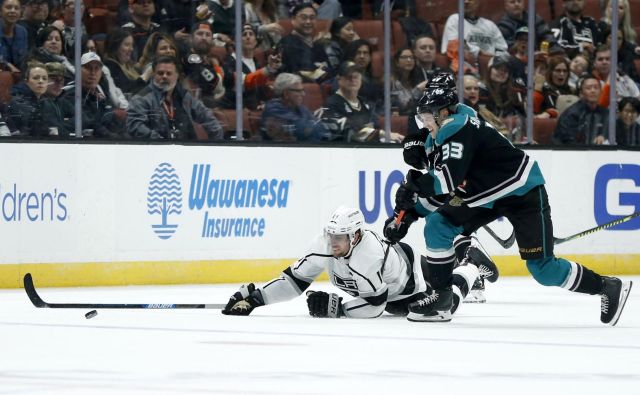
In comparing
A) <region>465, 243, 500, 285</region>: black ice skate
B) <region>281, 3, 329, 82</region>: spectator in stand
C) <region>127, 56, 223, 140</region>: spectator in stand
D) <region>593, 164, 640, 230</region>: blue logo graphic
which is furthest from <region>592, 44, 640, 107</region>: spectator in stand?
<region>465, 243, 500, 285</region>: black ice skate

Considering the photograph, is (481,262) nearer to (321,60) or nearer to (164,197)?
(164,197)

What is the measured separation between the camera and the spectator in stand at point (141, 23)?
32.9ft

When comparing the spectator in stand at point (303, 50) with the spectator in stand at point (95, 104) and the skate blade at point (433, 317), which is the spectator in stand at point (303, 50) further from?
the skate blade at point (433, 317)

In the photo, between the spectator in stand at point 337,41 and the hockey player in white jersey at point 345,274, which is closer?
the hockey player in white jersey at point 345,274

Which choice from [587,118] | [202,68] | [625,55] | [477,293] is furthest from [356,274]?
[625,55]

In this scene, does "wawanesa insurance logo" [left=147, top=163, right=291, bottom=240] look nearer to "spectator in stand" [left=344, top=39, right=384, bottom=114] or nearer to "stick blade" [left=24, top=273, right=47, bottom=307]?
"spectator in stand" [left=344, top=39, right=384, bottom=114]

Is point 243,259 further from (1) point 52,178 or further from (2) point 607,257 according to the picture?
(2) point 607,257

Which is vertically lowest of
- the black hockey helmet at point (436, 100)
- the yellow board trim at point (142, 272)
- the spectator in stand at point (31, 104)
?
the yellow board trim at point (142, 272)

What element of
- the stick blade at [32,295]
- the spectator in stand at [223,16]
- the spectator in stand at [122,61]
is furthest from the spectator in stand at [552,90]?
the stick blade at [32,295]

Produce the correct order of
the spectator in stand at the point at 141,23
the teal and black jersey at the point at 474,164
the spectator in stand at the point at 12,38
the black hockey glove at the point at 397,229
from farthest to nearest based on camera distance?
the spectator in stand at the point at 141,23 < the spectator in stand at the point at 12,38 < the black hockey glove at the point at 397,229 < the teal and black jersey at the point at 474,164

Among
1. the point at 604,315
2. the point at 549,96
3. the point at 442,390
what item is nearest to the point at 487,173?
the point at 604,315

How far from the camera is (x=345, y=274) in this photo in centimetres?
726

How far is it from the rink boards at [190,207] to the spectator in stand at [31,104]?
0.13 meters

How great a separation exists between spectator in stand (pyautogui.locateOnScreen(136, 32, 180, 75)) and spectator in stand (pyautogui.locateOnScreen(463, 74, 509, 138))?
258cm
